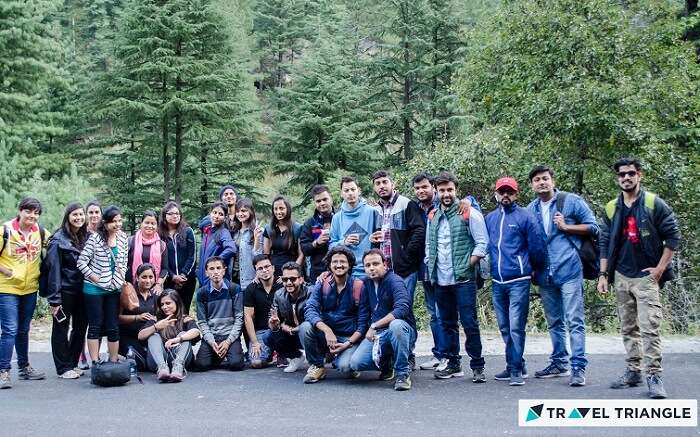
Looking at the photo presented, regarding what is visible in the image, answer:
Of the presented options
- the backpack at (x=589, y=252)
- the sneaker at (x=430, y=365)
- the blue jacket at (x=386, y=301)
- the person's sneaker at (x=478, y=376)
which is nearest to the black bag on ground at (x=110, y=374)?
the blue jacket at (x=386, y=301)

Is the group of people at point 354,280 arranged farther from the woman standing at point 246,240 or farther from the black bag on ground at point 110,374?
the black bag on ground at point 110,374

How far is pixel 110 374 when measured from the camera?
714 centimetres

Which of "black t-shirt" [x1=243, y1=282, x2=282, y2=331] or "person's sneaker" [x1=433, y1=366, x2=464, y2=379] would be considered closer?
"person's sneaker" [x1=433, y1=366, x2=464, y2=379]

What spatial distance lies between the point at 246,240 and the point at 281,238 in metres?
0.55

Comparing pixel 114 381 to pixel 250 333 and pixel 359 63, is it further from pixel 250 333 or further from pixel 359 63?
pixel 359 63

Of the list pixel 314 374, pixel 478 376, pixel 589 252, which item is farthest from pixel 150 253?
pixel 589 252

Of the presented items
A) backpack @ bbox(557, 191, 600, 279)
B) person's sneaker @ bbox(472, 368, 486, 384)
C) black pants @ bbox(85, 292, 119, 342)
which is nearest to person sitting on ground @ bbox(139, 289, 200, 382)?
black pants @ bbox(85, 292, 119, 342)

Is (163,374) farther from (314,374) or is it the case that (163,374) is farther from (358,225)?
(358,225)

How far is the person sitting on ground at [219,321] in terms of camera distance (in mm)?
7883

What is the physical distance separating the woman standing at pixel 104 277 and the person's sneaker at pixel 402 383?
3.19m

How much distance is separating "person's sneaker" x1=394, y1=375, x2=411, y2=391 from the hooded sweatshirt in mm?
1272

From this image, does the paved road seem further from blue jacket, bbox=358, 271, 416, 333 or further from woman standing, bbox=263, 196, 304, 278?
woman standing, bbox=263, 196, 304, 278

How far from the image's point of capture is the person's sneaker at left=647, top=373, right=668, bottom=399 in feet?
19.5

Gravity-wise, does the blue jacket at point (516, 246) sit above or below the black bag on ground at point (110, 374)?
above
